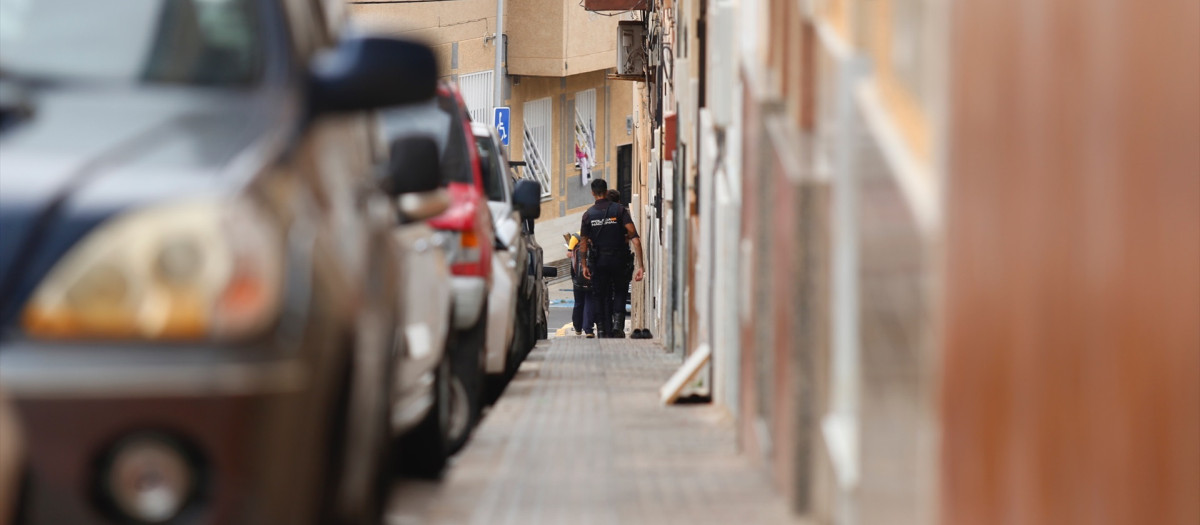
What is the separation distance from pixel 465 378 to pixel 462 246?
0.77 metres

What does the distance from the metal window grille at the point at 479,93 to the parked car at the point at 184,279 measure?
34.1 m

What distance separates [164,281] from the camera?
3.00 metres

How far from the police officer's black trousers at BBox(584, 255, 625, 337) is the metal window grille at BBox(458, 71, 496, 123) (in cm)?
1822

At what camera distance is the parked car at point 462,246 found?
8016mm

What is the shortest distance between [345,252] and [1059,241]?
1.46 metres

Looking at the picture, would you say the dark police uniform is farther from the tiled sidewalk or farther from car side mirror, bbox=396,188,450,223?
car side mirror, bbox=396,188,450,223

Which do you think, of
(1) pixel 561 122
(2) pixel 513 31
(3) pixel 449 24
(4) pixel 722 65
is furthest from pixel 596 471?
(1) pixel 561 122

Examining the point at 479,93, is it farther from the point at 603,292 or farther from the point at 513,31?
the point at 603,292

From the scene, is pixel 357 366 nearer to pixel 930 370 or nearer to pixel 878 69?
pixel 930 370

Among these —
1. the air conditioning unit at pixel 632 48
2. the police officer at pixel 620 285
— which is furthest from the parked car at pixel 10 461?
the air conditioning unit at pixel 632 48

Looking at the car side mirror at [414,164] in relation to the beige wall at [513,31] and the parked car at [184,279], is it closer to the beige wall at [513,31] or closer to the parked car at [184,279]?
the parked car at [184,279]

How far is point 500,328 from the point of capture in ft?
33.1

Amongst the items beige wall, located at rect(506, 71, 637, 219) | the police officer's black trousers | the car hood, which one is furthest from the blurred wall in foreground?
beige wall, located at rect(506, 71, 637, 219)

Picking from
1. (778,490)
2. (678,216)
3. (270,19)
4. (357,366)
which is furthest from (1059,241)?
(678,216)
